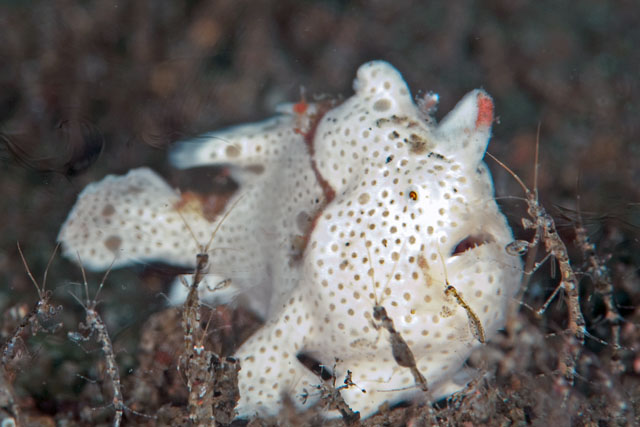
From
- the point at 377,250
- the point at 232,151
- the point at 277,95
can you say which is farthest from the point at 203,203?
the point at 377,250

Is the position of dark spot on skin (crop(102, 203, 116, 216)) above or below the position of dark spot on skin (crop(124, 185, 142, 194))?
below

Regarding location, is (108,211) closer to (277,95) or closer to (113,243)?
(113,243)

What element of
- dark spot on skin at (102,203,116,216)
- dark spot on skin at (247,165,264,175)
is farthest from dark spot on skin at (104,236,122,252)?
dark spot on skin at (247,165,264,175)

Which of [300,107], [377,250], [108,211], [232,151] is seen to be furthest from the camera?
[108,211]

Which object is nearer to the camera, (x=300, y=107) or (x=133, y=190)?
(x=300, y=107)

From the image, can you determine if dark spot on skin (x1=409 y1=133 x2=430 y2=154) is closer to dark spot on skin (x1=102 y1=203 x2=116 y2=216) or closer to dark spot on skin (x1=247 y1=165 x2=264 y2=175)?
dark spot on skin (x1=247 y1=165 x2=264 y2=175)

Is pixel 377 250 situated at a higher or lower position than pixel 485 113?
lower

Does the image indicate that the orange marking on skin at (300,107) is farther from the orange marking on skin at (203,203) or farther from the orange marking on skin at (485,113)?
the orange marking on skin at (485,113)

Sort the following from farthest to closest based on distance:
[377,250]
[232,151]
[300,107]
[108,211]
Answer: [108,211], [232,151], [300,107], [377,250]
